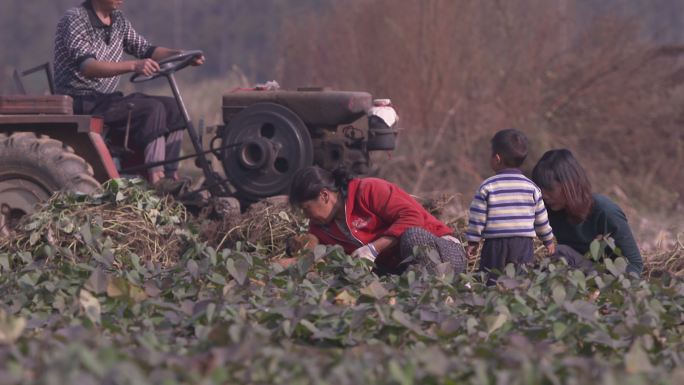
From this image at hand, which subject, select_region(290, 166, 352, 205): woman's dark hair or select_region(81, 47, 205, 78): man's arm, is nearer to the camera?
select_region(290, 166, 352, 205): woman's dark hair

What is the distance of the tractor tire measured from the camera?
283 inches

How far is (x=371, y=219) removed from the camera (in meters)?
6.20

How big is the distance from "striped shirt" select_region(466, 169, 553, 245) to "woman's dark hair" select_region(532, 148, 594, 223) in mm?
220

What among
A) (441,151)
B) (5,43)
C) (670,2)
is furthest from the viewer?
(5,43)

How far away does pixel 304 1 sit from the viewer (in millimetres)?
42250

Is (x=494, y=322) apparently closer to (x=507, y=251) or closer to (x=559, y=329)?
(x=559, y=329)

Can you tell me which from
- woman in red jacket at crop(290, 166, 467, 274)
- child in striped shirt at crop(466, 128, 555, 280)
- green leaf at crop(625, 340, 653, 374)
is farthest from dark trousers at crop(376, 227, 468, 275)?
green leaf at crop(625, 340, 653, 374)

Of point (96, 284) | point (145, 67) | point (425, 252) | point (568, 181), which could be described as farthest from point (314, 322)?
point (145, 67)

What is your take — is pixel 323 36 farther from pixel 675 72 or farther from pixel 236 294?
pixel 236 294

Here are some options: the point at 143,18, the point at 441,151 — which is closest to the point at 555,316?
the point at 441,151

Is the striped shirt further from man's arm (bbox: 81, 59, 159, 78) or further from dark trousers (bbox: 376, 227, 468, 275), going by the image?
man's arm (bbox: 81, 59, 159, 78)

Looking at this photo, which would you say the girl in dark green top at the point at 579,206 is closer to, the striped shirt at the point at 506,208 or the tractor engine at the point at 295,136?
the striped shirt at the point at 506,208

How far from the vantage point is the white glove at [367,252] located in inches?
236

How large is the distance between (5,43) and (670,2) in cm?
2342
